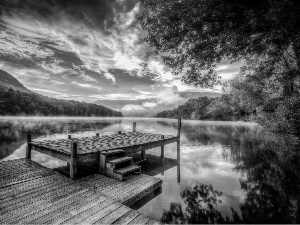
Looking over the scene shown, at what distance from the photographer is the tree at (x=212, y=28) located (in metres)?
5.98

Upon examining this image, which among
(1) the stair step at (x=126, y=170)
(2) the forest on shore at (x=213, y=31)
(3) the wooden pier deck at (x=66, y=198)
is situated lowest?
(3) the wooden pier deck at (x=66, y=198)

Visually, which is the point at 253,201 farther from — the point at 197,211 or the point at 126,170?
the point at 126,170

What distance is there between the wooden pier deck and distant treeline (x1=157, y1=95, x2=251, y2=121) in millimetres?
66365

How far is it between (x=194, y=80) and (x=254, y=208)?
7.46 m

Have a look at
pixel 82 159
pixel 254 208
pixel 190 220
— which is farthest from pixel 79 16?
pixel 254 208

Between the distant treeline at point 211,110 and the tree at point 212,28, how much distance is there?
6095 centimetres

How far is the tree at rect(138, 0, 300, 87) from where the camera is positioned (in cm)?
598

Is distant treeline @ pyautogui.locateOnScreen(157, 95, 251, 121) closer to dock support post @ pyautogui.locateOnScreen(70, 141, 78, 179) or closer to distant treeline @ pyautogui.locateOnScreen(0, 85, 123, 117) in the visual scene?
dock support post @ pyautogui.locateOnScreen(70, 141, 78, 179)

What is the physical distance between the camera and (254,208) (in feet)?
22.3

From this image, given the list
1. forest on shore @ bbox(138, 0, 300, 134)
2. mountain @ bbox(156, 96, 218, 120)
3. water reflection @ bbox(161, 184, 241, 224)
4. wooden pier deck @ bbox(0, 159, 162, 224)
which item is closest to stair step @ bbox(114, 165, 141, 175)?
wooden pier deck @ bbox(0, 159, 162, 224)

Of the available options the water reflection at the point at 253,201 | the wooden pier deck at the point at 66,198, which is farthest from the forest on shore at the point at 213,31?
the wooden pier deck at the point at 66,198

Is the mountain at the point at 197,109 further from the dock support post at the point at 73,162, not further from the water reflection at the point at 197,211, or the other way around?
the dock support post at the point at 73,162

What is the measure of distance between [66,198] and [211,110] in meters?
107

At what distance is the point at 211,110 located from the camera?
10338 centimetres
